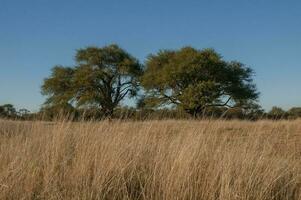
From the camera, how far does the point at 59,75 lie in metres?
42.7

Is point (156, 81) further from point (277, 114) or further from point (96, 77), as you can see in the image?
point (277, 114)

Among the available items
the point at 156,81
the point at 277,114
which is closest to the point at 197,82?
the point at 156,81

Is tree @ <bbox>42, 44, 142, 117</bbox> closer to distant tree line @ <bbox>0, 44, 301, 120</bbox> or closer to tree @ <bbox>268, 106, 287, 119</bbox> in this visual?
distant tree line @ <bbox>0, 44, 301, 120</bbox>

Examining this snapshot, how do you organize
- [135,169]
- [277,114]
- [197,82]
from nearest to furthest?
[135,169]
[277,114]
[197,82]

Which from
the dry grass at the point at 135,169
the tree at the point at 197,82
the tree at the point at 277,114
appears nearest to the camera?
the dry grass at the point at 135,169

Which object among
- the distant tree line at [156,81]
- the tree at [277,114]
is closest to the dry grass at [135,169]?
the tree at [277,114]

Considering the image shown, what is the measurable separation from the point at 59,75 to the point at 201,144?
37837 mm

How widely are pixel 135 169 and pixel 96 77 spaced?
37.3 m

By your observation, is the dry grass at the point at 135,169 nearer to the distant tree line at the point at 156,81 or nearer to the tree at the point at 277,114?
the tree at the point at 277,114

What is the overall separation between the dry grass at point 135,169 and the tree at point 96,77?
34.0m

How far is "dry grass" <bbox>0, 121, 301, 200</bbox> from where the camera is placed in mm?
4547

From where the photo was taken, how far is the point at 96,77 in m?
42.0

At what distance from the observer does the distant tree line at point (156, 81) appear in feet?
122

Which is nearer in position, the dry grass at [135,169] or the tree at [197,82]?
the dry grass at [135,169]
